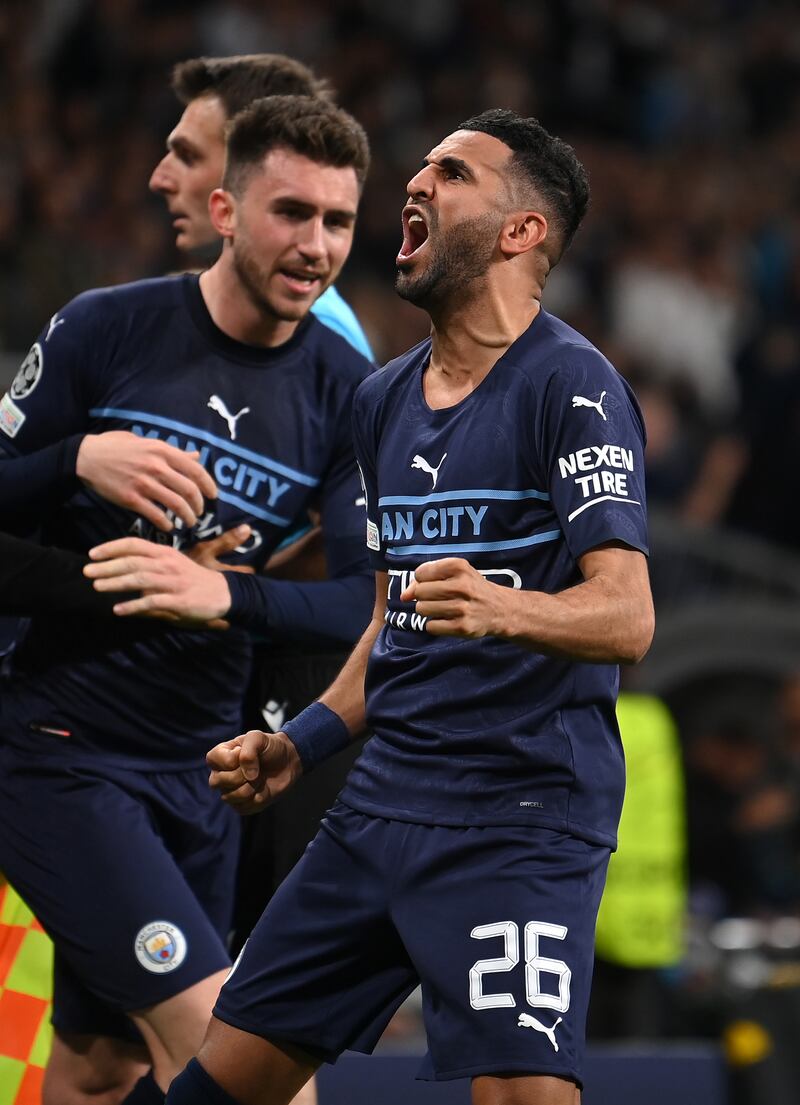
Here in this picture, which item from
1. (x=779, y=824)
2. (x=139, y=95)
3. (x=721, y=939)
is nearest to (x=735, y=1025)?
(x=721, y=939)

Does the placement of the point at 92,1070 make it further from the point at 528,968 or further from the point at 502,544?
the point at 502,544

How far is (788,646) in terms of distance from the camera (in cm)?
1027

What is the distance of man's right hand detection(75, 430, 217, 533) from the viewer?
369 centimetres

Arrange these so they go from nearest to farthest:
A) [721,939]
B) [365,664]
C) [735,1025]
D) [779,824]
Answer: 1. [365,664]
2. [735,1025]
3. [721,939]
4. [779,824]

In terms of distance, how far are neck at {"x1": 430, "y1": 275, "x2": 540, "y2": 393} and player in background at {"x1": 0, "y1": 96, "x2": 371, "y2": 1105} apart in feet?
2.31

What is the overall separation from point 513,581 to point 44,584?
1.17 m

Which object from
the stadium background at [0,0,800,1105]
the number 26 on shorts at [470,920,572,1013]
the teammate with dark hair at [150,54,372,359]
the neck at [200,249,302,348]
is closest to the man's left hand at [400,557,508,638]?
the number 26 on shorts at [470,920,572,1013]

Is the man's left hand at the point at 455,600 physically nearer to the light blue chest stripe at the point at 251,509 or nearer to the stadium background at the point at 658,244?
the light blue chest stripe at the point at 251,509

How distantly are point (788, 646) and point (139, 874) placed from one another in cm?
703

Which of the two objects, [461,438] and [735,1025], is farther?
[735,1025]

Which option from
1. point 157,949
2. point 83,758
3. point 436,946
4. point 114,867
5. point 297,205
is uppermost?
point 297,205

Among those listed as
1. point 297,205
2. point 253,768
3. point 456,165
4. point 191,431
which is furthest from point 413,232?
point 253,768

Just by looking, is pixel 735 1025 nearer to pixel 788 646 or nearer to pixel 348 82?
pixel 788 646

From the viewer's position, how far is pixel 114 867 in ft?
12.5
